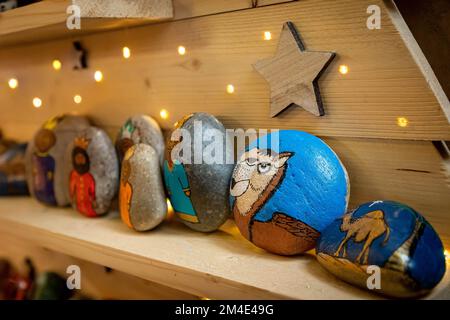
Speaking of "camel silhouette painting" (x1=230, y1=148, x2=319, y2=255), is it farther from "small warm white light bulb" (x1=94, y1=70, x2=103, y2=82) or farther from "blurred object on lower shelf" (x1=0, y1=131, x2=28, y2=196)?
"blurred object on lower shelf" (x1=0, y1=131, x2=28, y2=196)

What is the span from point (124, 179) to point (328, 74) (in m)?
0.47

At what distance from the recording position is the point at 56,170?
3.79 ft

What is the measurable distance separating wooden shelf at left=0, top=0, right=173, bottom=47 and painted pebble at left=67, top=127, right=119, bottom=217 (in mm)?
245

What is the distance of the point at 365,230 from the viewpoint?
2.22ft

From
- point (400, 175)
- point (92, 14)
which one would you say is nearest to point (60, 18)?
point (92, 14)

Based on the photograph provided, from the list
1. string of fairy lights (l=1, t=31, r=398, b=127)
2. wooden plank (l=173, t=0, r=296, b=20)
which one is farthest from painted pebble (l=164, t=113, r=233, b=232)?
wooden plank (l=173, t=0, r=296, b=20)

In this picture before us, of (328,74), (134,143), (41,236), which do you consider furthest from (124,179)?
(328,74)

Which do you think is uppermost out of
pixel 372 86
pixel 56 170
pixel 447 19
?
pixel 447 19

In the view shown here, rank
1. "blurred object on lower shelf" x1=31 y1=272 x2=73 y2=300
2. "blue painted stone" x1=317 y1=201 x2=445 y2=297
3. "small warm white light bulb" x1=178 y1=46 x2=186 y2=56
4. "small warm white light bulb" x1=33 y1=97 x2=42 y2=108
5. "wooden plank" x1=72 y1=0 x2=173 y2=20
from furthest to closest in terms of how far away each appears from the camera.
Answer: "small warm white light bulb" x1=33 y1=97 x2=42 y2=108, "blurred object on lower shelf" x1=31 y1=272 x2=73 y2=300, "small warm white light bulb" x1=178 y1=46 x2=186 y2=56, "wooden plank" x1=72 y1=0 x2=173 y2=20, "blue painted stone" x1=317 y1=201 x2=445 y2=297

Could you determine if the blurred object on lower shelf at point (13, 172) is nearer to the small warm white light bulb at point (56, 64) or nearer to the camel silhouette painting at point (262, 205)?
the small warm white light bulb at point (56, 64)

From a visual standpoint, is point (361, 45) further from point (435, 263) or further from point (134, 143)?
point (134, 143)

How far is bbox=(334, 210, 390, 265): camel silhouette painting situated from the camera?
66 cm

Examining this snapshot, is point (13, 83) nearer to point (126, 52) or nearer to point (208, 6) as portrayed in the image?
point (126, 52)

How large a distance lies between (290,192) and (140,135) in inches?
17.0
